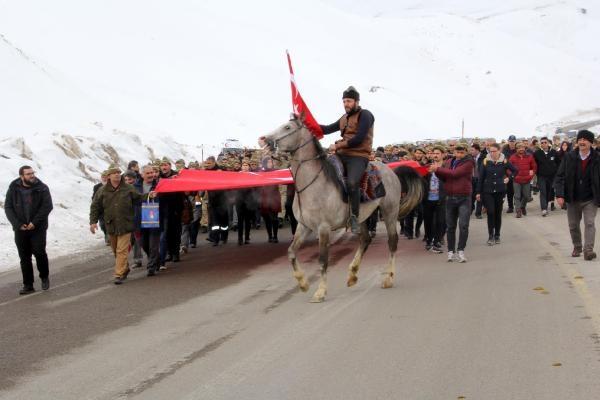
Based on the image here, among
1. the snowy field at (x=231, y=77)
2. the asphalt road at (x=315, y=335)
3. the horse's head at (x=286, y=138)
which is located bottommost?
the asphalt road at (x=315, y=335)

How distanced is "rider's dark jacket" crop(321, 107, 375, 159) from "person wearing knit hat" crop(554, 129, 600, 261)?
3358 millimetres

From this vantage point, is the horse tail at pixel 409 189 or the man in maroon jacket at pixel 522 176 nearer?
the horse tail at pixel 409 189

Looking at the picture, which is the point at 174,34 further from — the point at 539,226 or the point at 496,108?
the point at 539,226

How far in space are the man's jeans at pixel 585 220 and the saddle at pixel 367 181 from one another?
317cm

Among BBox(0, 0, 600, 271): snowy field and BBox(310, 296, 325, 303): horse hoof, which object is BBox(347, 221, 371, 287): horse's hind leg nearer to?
BBox(310, 296, 325, 303): horse hoof

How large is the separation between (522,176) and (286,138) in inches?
447

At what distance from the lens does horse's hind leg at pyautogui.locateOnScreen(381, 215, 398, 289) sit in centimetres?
1016

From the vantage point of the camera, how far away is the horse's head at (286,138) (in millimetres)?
9477

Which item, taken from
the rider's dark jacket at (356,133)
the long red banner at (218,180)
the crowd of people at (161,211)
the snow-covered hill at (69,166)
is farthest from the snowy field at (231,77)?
the rider's dark jacket at (356,133)

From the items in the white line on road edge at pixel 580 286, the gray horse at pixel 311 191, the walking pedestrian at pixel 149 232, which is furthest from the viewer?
the walking pedestrian at pixel 149 232

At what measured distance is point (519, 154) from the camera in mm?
19719

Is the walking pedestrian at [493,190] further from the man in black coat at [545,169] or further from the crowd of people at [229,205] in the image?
the man in black coat at [545,169]

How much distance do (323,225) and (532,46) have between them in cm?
10504

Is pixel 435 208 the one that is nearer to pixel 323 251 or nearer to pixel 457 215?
pixel 457 215
